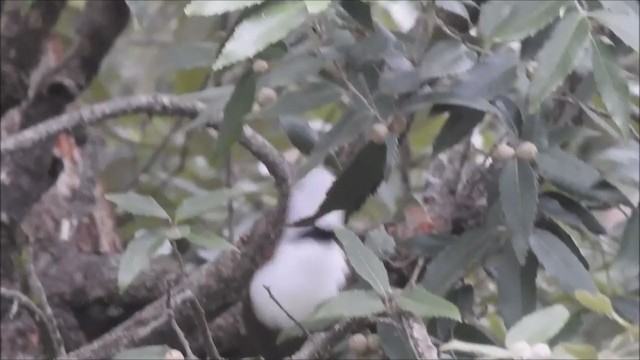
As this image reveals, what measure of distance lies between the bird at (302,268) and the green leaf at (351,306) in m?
0.16

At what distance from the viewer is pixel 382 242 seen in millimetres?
629

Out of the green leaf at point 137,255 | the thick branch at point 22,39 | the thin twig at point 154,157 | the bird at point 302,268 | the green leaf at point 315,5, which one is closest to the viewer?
the green leaf at point 315,5

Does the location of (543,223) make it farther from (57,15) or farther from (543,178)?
(57,15)

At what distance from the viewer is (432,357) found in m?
0.46

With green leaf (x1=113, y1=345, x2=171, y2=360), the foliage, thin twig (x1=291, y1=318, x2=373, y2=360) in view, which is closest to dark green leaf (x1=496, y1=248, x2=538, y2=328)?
the foliage

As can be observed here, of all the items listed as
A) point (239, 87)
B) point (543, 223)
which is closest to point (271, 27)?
point (239, 87)

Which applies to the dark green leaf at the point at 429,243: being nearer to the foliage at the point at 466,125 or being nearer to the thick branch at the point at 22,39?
the foliage at the point at 466,125

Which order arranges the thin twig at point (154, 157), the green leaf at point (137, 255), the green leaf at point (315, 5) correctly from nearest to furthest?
the green leaf at point (315, 5), the green leaf at point (137, 255), the thin twig at point (154, 157)

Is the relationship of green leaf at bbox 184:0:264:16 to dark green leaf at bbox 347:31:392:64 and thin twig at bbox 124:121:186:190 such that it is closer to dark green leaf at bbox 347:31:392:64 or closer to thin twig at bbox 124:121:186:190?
dark green leaf at bbox 347:31:392:64

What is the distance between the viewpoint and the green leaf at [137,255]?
0.54m

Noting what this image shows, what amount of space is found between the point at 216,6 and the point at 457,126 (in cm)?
24

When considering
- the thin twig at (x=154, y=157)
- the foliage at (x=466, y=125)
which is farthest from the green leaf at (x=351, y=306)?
the thin twig at (x=154, y=157)

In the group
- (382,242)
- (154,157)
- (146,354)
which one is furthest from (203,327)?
(154,157)

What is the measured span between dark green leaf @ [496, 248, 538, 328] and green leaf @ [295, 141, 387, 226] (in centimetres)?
10
